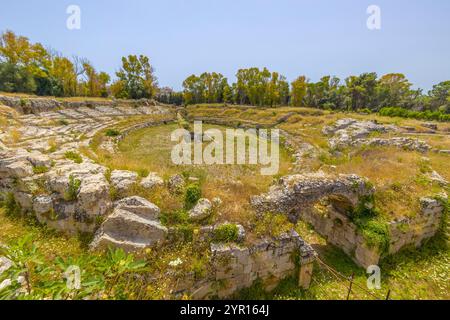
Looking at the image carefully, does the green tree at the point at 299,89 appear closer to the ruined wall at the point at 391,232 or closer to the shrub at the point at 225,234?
the ruined wall at the point at 391,232

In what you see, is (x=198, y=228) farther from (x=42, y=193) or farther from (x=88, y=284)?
(x=42, y=193)

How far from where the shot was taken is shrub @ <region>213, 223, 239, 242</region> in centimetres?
635

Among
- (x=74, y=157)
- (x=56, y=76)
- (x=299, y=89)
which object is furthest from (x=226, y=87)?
(x=74, y=157)

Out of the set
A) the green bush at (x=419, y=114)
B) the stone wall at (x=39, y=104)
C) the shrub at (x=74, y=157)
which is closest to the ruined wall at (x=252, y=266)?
the shrub at (x=74, y=157)

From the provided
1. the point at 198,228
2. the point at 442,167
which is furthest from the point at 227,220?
the point at 442,167

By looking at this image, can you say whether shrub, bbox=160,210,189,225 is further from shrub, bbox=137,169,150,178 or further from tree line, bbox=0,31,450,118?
tree line, bbox=0,31,450,118

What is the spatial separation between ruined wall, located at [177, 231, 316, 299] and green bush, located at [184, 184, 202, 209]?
5.52ft

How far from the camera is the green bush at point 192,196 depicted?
698cm

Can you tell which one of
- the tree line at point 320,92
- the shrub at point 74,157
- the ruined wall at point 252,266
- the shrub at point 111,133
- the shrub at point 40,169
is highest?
the tree line at point 320,92

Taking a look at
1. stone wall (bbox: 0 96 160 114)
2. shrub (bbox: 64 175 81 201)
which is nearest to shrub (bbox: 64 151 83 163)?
shrub (bbox: 64 175 81 201)

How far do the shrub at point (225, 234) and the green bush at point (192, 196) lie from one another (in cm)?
130

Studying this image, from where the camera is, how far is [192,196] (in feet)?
23.1
